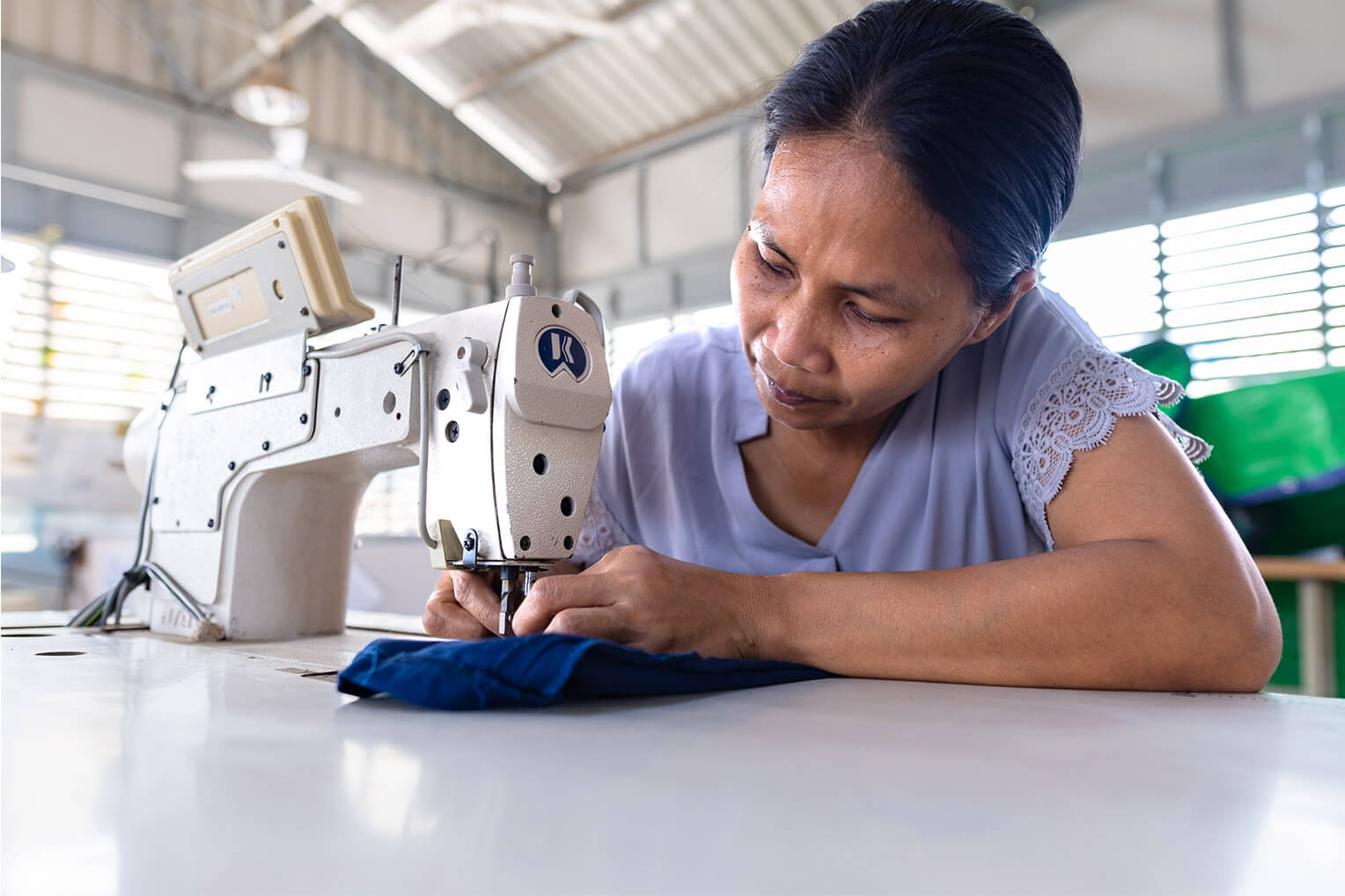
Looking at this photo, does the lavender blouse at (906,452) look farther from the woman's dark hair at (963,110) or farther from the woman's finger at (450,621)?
the woman's finger at (450,621)

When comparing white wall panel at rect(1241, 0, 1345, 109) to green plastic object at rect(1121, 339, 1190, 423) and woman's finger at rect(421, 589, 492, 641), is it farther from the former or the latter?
woman's finger at rect(421, 589, 492, 641)

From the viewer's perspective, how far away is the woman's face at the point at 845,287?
0.95m

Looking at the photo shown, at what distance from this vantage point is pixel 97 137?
641 centimetres

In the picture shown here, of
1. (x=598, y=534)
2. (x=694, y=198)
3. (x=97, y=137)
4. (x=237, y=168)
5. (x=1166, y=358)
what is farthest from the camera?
(x=694, y=198)

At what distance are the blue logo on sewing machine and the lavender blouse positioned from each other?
1.07 feet

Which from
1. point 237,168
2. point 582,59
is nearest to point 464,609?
point 237,168

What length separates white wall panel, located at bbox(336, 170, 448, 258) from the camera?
782 cm

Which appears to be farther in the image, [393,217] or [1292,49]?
[393,217]

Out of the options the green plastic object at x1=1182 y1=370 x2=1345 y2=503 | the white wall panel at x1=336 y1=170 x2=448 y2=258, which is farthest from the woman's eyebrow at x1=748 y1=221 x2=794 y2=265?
the white wall panel at x1=336 y1=170 x2=448 y2=258

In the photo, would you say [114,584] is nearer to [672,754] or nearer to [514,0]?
[672,754]

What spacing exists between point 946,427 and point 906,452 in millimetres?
64

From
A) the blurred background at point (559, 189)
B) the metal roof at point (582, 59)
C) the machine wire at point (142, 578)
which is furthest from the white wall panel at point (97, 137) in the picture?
the machine wire at point (142, 578)

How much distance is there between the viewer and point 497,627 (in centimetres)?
112

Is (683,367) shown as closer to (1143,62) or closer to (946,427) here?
(946,427)
